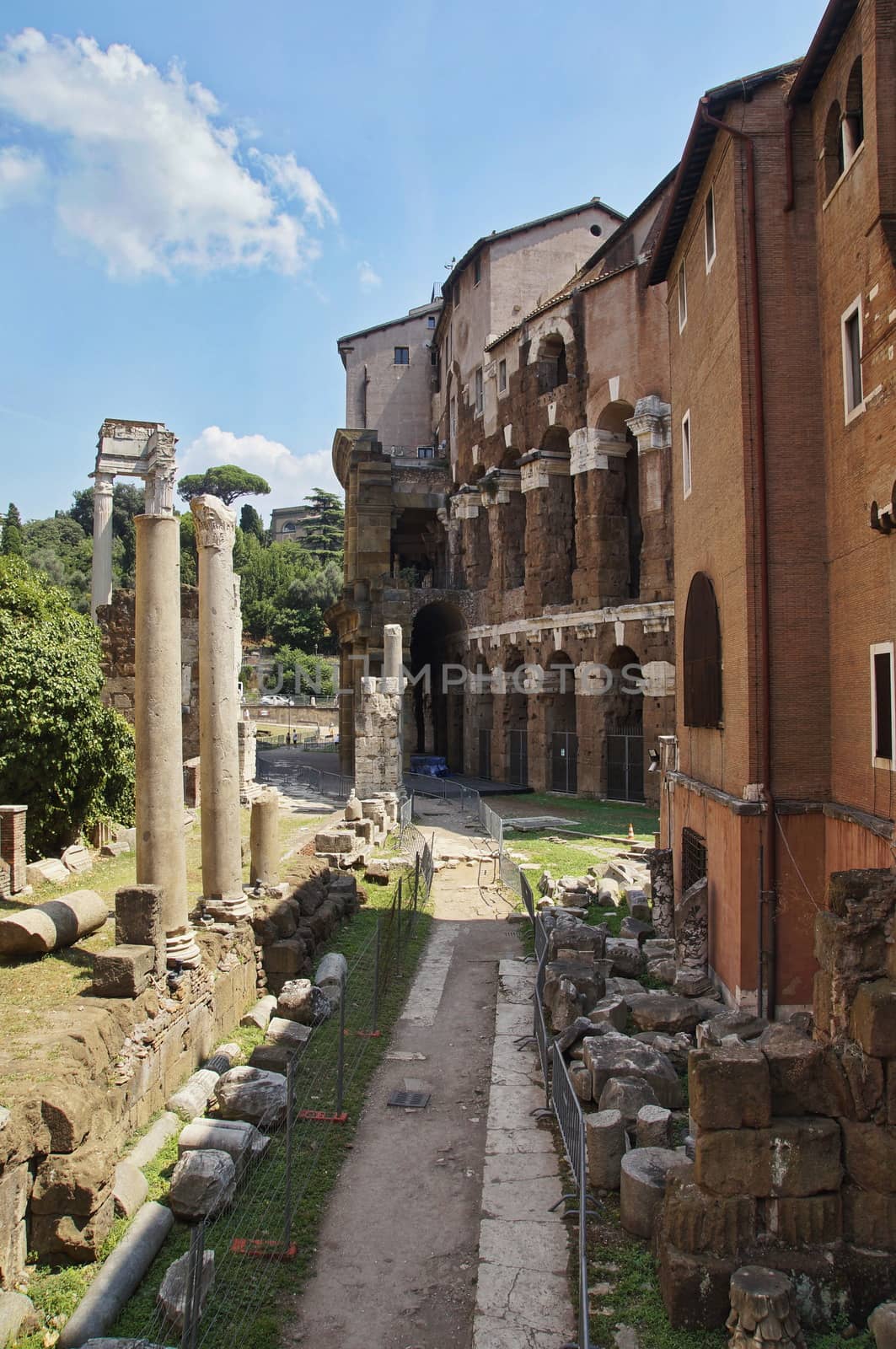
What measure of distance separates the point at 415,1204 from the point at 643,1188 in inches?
71.1

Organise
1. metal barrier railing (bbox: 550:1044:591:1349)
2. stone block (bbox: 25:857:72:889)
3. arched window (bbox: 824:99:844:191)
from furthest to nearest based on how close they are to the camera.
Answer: stone block (bbox: 25:857:72:889) < arched window (bbox: 824:99:844:191) < metal barrier railing (bbox: 550:1044:591:1349)

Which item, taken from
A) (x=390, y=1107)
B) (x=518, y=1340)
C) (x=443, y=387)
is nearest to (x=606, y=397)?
(x=443, y=387)

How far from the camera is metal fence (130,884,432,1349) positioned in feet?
17.8

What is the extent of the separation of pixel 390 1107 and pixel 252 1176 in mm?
1959

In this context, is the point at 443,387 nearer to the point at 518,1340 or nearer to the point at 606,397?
the point at 606,397

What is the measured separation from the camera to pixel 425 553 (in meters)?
47.0

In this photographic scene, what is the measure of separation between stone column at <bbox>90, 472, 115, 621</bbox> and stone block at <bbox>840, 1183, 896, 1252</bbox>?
31.9 metres

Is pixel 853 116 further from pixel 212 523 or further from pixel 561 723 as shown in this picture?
pixel 561 723

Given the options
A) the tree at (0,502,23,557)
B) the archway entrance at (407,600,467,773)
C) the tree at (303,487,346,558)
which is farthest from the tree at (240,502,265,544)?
the archway entrance at (407,600,467,773)

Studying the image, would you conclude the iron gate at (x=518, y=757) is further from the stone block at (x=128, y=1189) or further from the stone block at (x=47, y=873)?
the stone block at (x=128, y=1189)

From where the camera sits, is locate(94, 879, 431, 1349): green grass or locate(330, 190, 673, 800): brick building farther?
locate(330, 190, 673, 800): brick building

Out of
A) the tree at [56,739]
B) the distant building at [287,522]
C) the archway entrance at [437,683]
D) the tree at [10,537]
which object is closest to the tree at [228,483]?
the distant building at [287,522]

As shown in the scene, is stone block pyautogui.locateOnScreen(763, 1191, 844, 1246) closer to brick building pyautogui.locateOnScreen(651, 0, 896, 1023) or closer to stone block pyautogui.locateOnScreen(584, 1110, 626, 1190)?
stone block pyautogui.locateOnScreen(584, 1110, 626, 1190)

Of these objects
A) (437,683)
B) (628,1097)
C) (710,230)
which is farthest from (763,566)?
(437,683)
